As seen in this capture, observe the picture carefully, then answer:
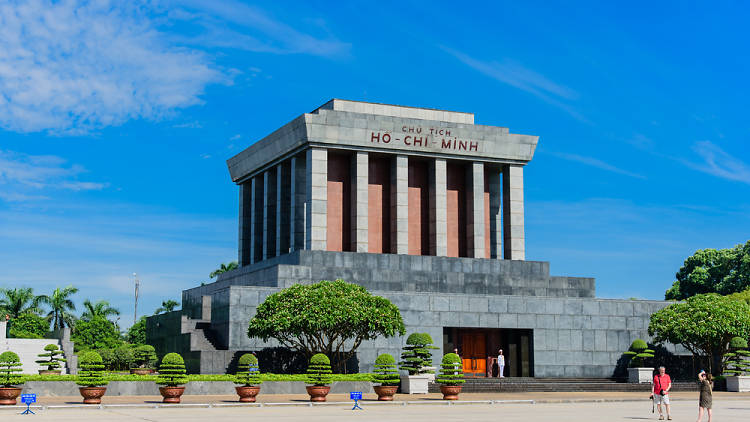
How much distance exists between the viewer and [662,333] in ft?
156

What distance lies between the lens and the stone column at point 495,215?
190 feet

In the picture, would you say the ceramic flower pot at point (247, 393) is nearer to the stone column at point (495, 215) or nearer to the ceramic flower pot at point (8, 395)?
the ceramic flower pot at point (8, 395)

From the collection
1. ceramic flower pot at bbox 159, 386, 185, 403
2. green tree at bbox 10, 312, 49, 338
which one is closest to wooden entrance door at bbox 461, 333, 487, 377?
ceramic flower pot at bbox 159, 386, 185, 403

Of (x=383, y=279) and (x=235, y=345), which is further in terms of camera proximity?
(x=383, y=279)

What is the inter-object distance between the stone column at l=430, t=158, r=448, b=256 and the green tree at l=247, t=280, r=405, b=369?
521 inches

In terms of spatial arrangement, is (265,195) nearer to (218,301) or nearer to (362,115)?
(362,115)

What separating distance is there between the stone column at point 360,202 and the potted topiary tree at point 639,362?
1594 cm

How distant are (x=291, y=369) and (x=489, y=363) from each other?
11509mm

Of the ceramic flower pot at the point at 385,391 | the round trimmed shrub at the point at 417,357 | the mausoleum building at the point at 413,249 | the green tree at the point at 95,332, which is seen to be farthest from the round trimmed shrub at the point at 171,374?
the green tree at the point at 95,332

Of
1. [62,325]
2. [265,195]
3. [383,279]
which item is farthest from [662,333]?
[62,325]

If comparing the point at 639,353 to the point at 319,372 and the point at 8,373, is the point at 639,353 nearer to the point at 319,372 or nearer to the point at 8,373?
the point at 319,372

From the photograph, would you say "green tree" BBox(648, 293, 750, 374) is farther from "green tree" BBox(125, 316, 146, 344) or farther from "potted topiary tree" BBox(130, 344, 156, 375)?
"green tree" BBox(125, 316, 146, 344)

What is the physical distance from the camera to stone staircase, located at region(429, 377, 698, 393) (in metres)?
43.2

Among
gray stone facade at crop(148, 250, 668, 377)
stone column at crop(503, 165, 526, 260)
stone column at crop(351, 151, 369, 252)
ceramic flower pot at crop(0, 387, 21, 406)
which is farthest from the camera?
stone column at crop(503, 165, 526, 260)
